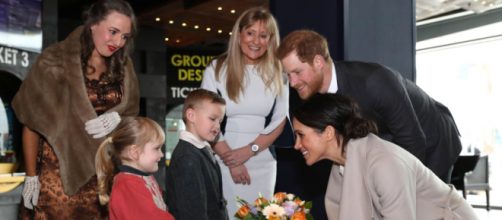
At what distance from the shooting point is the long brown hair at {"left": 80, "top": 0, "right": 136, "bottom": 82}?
2.98 meters

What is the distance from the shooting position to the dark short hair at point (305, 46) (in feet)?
8.97

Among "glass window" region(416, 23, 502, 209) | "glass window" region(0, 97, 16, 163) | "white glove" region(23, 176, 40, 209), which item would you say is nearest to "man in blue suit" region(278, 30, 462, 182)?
"white glove" region(23, 176, 40, 209)

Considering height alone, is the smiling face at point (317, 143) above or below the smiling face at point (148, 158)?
above

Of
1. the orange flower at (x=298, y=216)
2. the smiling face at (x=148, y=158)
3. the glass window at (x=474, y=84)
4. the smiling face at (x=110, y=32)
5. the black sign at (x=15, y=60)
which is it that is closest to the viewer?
Result: the orange flower at (x=298, y=216)

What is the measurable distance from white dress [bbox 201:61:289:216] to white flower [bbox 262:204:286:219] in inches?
42.9

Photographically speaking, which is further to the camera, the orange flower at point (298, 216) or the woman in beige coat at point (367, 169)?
the orange flower at point (298, 216)

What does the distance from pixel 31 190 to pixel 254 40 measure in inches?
54.3

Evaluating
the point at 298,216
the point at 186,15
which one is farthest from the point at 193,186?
the point at 186,15

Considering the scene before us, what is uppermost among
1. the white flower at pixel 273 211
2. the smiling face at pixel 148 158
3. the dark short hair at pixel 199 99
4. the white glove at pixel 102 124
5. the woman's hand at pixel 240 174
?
the dark short hair at pixel 199 99

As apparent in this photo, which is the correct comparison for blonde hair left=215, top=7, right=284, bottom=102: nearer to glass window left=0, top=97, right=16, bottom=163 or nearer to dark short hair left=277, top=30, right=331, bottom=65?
dark short hair left=277, top=30, right=331, bottom=65

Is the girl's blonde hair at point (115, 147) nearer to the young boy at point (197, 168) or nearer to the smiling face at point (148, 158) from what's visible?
the smiling face at point (148, 158)

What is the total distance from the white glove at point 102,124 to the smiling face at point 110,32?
30 centimetres

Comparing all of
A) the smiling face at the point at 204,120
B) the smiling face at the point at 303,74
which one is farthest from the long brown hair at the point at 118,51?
the smiling face at the point at 303,74

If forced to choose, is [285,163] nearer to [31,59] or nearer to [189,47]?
[31,59]
